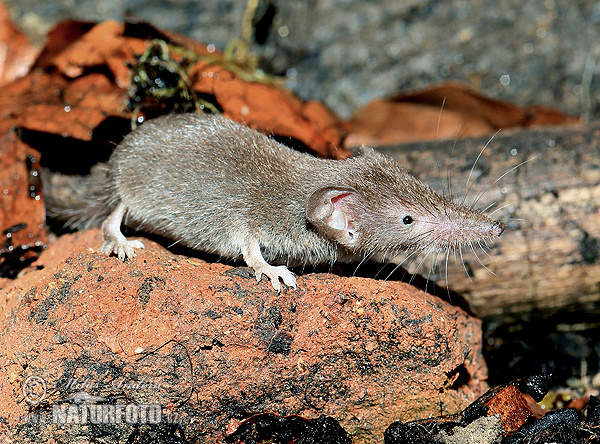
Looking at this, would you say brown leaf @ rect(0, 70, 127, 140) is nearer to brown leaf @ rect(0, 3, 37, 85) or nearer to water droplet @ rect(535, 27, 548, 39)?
brown leaf @ rect(0, 3, 37, 85)

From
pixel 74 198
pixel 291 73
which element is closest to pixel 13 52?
pixel 74 198

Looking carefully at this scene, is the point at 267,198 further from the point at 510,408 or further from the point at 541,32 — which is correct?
the point at 541,32

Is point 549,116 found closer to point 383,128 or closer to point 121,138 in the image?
point 383,128

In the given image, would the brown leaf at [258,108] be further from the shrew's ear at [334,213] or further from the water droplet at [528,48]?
the water droplet at [528,48]

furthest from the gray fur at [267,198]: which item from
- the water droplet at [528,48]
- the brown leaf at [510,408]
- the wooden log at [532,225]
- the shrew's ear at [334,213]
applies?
the water droplet at [528,48]

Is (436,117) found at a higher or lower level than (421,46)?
lower

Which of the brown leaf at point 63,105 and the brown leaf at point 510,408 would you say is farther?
the brown leaf at point 63,105
